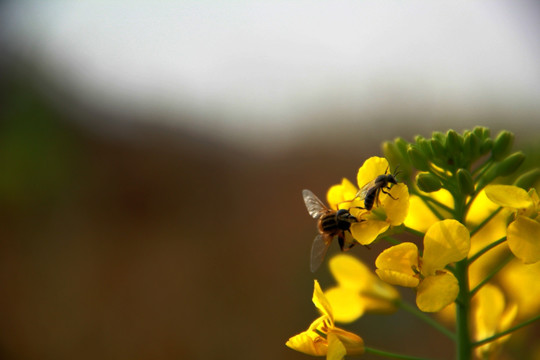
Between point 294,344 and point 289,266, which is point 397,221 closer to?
point 294,344

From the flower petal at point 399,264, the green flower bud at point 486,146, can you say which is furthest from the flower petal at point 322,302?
the green flower bud at point 486,146

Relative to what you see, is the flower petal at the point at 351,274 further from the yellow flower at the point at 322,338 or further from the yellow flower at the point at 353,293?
the yellow flower at the point at 322,338

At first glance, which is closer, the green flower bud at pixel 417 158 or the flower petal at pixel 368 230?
the flower petal at pixel 368 230

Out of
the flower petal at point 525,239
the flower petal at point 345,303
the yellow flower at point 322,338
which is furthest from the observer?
the flower petal at point 345,303

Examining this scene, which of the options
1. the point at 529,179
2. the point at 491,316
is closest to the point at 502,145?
the point at 529,179

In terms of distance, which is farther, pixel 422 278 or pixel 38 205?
pixel 38 205

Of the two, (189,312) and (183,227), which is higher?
(183,227)

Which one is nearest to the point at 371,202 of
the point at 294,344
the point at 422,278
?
the point at 422,278

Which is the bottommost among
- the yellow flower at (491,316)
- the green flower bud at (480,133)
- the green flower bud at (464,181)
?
the yellow flower at (491,316)
